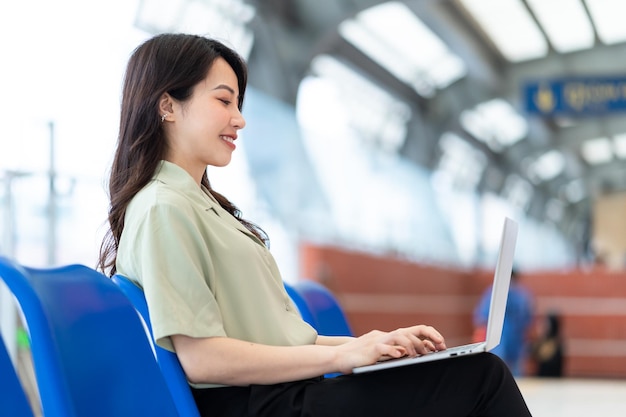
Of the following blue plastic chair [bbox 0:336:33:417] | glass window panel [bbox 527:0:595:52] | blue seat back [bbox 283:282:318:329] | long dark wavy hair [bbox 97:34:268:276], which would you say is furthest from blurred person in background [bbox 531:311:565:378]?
blue plastic chair [bbox 0:336:33:417]

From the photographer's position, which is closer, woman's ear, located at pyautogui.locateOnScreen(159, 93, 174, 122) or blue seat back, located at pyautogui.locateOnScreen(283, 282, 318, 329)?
woman's ear, located at pyautogui.locateOnScreen(159, 93, 174, 122)

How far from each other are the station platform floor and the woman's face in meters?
2.96

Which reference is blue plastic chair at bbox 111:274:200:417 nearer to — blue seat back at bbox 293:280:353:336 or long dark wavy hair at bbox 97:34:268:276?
long dark wavy hair at bbox 97:34:268:276

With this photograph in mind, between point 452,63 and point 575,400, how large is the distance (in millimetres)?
10160

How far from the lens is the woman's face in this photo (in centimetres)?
164

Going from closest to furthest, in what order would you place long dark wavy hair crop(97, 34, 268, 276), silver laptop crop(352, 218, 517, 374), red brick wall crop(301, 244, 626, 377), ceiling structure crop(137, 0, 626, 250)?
silver laptop crop(352, 218, 517, 374), long dark wavy hair crop(97, 34, 268, 276), ceiling structure crop(137, 0, 626, 250), red brick wall crop(301, 244, 626, 377)

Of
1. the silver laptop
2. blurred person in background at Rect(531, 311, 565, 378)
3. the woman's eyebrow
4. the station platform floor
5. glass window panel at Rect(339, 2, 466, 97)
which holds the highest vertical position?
glass window panel at Rect(339, 2, 466, 97)

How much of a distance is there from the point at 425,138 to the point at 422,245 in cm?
327

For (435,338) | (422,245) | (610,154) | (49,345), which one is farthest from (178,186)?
(610,154)

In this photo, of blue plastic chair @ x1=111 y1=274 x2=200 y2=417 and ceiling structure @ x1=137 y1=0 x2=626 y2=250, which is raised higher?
ceiling structure @ x1=137 y1=0 x2=626 y2=250

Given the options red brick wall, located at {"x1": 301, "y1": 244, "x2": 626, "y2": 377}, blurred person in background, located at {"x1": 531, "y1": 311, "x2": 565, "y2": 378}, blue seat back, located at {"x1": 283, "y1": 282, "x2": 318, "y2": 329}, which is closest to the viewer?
blue seat back, located at {"x1": 283, "y1": 282, "x2": 318, "y2": 329}

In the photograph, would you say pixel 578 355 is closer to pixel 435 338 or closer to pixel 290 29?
pixel 290 29

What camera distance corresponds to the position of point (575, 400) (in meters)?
5.00

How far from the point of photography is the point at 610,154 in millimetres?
23531
